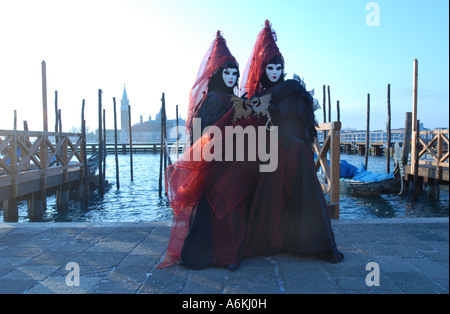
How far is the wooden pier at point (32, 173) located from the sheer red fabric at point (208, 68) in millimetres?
5429

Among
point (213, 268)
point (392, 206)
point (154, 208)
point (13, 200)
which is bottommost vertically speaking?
point (154, 208)

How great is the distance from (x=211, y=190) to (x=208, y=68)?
1.02 meters

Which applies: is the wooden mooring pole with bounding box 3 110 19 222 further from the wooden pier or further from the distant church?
the distant church

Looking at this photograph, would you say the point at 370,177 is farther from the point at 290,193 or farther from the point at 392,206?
the point at 290,193

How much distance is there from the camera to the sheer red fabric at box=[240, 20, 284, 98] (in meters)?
2.85

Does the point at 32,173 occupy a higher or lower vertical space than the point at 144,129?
lower

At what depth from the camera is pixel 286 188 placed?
8.91 feet

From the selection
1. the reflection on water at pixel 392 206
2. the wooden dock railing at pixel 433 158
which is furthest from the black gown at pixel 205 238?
the wooden dock railing at pixel 433 158

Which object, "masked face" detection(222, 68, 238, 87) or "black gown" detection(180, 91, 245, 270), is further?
"masked face" detection(222, 68, 238, 87)

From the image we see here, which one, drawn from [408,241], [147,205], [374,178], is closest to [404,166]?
[374,178]

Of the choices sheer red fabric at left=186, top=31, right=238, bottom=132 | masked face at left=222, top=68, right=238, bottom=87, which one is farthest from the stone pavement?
masked face at left=222, top=68, right=238, bottom=87

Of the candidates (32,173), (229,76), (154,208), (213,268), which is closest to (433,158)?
(154,208)

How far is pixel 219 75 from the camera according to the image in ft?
9.29

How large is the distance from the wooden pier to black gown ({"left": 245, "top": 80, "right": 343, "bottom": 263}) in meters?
6.02
